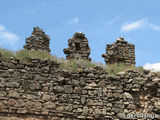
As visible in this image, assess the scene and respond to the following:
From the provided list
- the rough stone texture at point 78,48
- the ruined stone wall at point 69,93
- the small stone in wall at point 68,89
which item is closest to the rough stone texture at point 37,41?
the rough stone texture at point 78,48

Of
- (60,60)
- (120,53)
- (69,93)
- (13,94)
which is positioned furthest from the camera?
(120,53)

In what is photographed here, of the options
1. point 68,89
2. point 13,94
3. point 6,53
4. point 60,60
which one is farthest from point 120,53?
point 13,94

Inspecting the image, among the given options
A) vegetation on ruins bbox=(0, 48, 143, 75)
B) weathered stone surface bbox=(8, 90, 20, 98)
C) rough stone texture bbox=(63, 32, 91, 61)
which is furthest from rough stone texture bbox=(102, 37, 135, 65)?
weathered stone surface bbox=(8, 90, 20, 98)

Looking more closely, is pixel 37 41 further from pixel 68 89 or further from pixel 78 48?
pixel 68 89

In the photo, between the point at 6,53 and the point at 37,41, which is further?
the point at 37,41

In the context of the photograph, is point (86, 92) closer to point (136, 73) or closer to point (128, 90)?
point (128, 90)

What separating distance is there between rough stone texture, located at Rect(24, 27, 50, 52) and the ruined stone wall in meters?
5.28

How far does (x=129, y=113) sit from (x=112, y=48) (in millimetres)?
6707

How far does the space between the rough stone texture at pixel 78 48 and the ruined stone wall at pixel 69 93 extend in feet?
13.9

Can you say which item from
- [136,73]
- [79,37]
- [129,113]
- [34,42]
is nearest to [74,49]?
[79,37]

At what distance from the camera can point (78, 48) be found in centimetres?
1353

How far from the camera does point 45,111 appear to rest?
7.96m

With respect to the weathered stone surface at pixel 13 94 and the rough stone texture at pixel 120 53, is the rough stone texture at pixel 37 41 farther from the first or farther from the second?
the weathered stone surface at pixel 13 94

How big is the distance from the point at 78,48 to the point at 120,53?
10.1 feet
